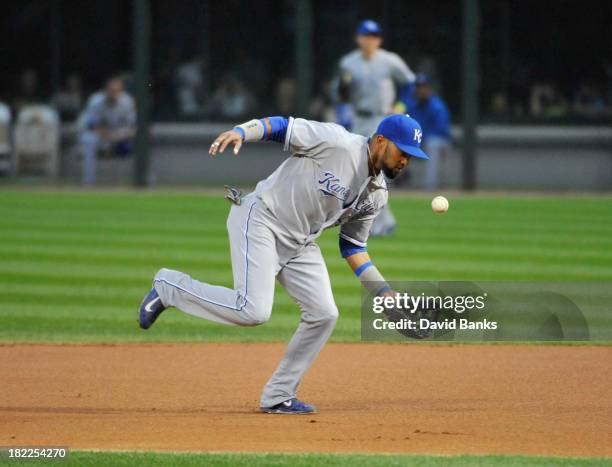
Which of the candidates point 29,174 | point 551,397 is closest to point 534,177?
point 29,174

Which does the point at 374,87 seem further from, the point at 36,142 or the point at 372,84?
the point at 36,142

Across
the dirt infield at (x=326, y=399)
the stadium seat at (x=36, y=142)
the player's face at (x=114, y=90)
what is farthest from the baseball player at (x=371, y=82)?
the stadium seat at (x=36, y=142)

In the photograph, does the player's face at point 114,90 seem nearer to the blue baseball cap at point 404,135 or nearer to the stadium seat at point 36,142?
the stadium seat at point 36,142

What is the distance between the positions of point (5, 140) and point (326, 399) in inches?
672

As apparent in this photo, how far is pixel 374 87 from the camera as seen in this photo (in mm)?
14195

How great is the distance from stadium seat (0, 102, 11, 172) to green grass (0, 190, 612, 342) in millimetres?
3624

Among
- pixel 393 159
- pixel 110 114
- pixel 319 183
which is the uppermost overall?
pixel 393 159

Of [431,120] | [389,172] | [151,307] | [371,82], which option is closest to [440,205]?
[389,172]

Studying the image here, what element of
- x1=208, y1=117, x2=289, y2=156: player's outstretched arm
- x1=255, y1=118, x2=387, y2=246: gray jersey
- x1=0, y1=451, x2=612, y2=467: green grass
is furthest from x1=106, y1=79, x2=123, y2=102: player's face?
x1=0, y1=451, x2=612, y2=467: green grass

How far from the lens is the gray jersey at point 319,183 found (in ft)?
20.2

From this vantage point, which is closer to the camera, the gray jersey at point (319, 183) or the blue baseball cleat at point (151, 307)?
the gray jersey at point (319, 183)

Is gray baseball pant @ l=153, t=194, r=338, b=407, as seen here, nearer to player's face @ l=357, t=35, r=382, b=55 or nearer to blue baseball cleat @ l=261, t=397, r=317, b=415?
blue baseball cleat @ l=261, t=397, r=317, b=415

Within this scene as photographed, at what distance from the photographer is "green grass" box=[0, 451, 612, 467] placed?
5336mm

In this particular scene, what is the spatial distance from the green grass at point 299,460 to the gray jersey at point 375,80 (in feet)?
29.5
